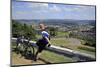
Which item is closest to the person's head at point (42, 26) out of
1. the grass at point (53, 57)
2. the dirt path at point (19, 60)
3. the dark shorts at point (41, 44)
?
the dark shorts at point (41, 44)

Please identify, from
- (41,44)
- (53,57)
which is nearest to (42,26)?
(41,44)

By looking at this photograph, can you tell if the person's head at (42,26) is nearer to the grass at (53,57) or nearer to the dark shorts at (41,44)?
the dark shorts at (41,44)

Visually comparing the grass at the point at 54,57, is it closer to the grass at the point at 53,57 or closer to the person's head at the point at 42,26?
the grass at the point at 53,57

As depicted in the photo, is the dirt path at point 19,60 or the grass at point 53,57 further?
the grass at point 53,57

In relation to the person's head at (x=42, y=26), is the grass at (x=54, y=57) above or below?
below

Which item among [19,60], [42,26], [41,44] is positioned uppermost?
[42,26]

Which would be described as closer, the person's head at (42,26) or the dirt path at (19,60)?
the dirt path at (19,60)

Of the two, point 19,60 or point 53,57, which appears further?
point 53,57

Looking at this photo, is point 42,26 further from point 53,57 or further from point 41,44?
point 53,57

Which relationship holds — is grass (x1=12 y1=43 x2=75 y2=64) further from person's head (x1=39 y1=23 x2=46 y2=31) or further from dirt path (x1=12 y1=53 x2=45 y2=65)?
person's head (x1=39 y1=23 x2=46 y2=31)

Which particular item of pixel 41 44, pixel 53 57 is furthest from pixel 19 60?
pixel 53 57

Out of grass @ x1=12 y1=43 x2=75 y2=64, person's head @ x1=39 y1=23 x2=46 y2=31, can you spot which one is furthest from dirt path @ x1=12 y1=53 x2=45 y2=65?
person's head @ x1=39 y1=23 x2=46 y2=31

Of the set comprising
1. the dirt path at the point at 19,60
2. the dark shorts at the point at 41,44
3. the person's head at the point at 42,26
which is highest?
the person's head at the point at 42,26

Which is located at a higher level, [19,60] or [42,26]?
[42,26]
